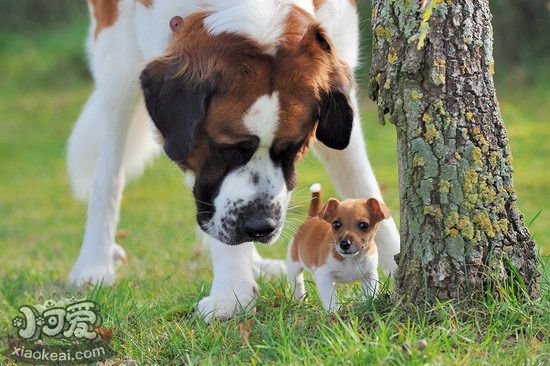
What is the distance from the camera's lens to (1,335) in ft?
12.4

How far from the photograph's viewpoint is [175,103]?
12.1 feet

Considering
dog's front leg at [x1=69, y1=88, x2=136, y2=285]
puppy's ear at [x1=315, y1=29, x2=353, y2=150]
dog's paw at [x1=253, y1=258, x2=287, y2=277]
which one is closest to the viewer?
puppy's ear at [x1=315, y1=29, x2=353, y2=150]

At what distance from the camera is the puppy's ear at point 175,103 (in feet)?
11.9

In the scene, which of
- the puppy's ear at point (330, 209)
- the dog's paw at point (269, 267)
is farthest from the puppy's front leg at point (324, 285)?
the dog's paw at point (269, 267)

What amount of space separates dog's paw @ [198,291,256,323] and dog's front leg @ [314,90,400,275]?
0.93m

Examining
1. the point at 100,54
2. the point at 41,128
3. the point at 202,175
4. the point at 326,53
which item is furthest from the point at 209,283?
the point at 41,128

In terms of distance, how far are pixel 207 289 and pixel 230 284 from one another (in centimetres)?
34

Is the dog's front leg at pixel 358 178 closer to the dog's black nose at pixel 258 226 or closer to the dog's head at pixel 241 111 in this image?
the dog's head at pixel 241 111

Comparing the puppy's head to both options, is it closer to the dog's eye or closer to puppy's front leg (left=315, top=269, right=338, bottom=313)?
puppy's front leg (left=315, top=269, right=338, bottom=313)

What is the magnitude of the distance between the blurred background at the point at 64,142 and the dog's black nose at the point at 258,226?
0.36 m

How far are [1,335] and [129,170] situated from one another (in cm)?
197

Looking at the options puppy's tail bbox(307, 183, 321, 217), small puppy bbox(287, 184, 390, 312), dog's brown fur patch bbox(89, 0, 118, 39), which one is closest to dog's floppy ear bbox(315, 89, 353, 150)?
puppy's tail bbox(307, 183, 321, 217)

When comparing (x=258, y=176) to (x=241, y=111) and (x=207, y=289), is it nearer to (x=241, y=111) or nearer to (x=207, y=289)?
(x=241, y=111)

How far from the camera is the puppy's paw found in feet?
12.1
